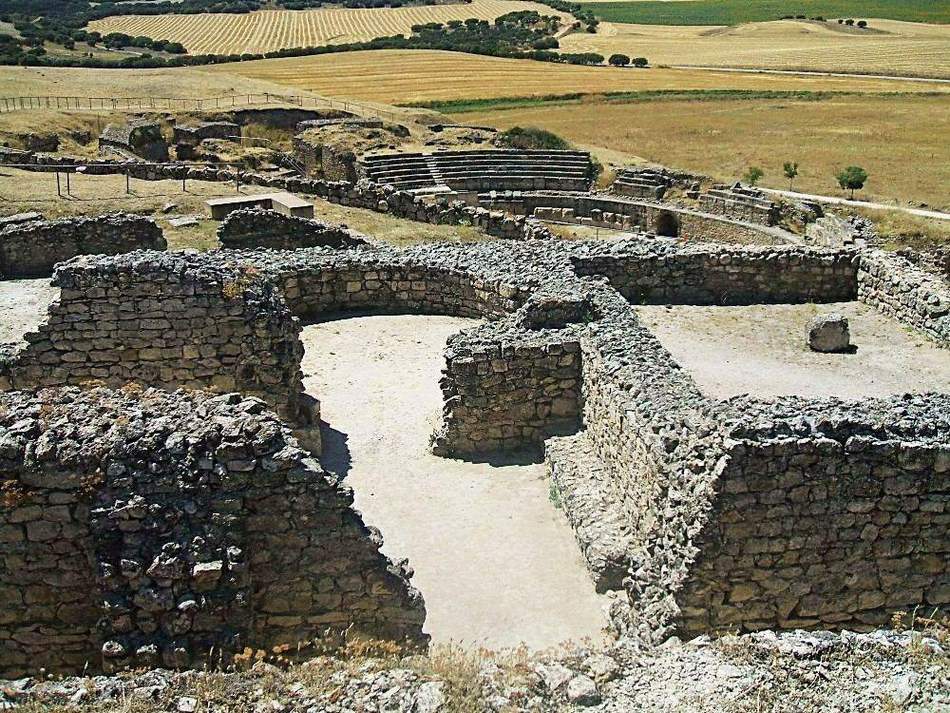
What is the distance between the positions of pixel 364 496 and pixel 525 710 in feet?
21.5

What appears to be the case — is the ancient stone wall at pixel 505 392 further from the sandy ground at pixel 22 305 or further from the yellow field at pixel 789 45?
the yellow field at pixel 789 45

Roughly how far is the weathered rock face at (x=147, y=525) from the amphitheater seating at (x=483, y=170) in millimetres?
33333

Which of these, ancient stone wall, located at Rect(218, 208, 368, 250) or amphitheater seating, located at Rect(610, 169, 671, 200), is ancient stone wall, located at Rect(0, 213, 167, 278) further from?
amphitheater seating, located at Rect(610, 169, 671, 200)

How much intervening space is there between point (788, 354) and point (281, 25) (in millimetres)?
110804

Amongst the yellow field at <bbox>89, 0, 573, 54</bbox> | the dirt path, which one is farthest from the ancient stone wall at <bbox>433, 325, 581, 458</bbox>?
the yellow field at <bbox>89, 0, 573, 54</bbox>

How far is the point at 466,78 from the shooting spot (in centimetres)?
8675

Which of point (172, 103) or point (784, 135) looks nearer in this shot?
point (172, 103)

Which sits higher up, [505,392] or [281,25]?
[281,25]

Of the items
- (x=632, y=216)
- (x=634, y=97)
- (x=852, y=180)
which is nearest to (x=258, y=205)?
(x=632, y=216)

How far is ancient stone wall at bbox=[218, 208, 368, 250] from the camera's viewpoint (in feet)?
76.2

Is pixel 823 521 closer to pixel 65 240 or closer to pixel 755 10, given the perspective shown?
pixel 65 240

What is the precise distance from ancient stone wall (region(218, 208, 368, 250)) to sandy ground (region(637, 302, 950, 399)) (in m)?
8.87

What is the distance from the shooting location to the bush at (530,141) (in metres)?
47.4

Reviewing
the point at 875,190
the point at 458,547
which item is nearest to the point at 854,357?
the point at 458,547
